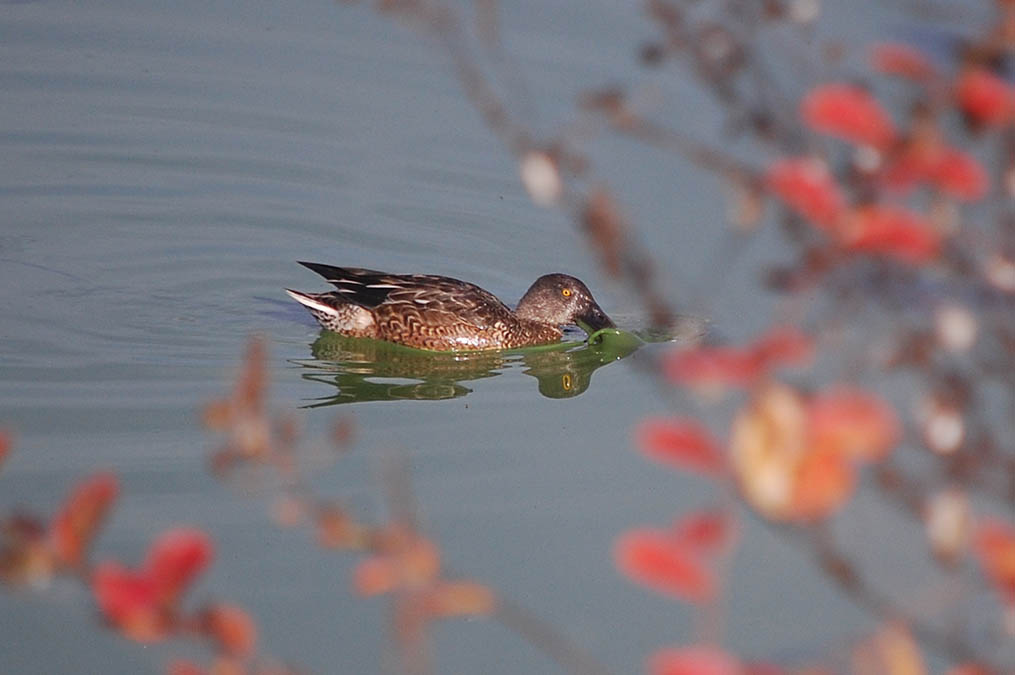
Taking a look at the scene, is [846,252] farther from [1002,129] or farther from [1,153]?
[1,153]

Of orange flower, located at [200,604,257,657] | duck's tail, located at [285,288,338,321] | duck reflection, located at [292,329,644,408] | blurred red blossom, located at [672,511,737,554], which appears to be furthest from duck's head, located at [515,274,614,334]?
blurred red blossom, located at [672,511,737,554]

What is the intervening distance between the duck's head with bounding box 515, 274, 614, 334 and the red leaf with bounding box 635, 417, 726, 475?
23.0 feet

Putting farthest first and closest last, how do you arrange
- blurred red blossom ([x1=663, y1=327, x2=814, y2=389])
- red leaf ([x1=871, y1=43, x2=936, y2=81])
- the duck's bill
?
1. the duck's bill
2. red leaf ([x1=871, y1=43, x2=936, y2=81])
3. blurred red blossom ([x1=663, y1=327, x2=814, y2=389])

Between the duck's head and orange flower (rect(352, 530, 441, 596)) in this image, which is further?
the duck's head

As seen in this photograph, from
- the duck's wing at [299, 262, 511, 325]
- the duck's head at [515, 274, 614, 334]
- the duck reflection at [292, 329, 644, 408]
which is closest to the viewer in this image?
the duck reflection at [292, 329, 644, 408]

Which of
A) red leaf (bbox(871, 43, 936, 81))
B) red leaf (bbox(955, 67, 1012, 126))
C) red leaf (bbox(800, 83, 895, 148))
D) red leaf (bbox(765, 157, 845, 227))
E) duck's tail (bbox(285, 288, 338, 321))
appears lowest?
duck's tail (bbox(285, 288, 338, 321))

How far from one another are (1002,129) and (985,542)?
2.21 feet

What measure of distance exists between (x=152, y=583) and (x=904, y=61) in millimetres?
1086

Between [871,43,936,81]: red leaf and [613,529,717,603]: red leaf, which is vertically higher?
[871,43,936,81]: red leaf

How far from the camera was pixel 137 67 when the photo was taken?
35.8ft

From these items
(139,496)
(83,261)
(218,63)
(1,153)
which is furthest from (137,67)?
(139,496)

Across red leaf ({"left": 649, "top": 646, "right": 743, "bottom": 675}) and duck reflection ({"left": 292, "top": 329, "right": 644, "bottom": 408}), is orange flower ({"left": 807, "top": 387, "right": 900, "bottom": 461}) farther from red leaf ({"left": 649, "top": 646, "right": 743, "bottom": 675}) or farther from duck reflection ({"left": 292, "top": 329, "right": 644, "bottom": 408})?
duck reflection ({"left": 292, "top": 329, "right": 644, "bottom": 408})

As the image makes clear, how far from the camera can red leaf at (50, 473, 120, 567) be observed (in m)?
1.80

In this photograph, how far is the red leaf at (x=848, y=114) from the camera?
181 cm
